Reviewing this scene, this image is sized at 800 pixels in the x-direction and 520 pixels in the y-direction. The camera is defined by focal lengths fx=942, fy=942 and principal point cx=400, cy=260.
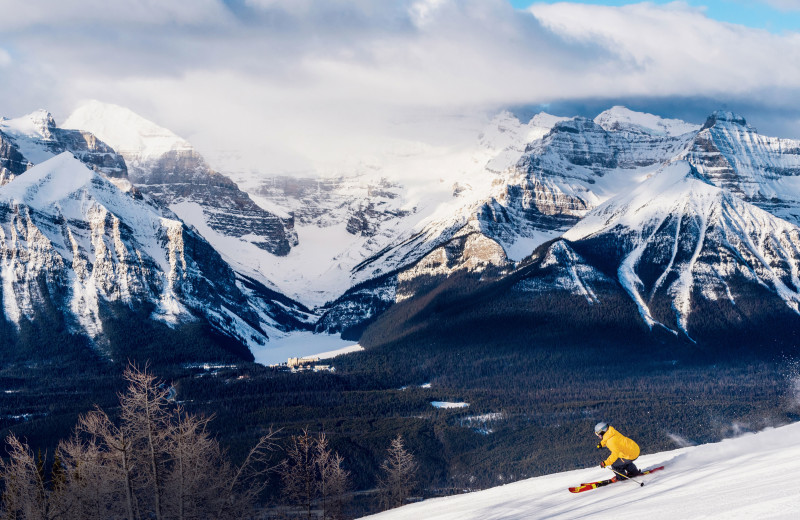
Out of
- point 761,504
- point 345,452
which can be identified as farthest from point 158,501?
point 345,452

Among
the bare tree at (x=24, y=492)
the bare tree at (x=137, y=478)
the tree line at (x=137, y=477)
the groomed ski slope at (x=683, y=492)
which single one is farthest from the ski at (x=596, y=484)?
the bare tree at (x=24, y=492)

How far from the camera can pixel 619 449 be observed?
42.2 metres

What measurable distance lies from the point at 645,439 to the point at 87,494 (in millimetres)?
111846

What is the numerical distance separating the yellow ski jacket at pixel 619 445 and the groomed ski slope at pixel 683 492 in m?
1.45

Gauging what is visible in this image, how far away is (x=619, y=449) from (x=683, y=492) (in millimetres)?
4719

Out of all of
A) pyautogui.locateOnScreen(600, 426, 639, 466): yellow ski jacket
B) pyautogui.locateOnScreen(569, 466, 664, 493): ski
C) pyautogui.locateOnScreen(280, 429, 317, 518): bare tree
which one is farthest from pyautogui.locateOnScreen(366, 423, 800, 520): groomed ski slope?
pyautogui.locateOnScreen(280, 429, 317, 518): bare tree

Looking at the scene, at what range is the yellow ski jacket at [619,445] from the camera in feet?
137

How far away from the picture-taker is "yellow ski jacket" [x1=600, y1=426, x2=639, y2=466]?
137 feet

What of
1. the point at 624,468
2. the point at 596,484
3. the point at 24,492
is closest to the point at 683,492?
the point at 624,468

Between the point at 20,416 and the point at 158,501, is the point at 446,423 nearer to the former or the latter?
the point at 20,416

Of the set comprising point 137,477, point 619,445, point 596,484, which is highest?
point 137,477

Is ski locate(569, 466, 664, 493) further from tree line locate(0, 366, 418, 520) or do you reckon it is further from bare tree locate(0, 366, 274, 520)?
bare tree locate(0, 366, 274, 520)

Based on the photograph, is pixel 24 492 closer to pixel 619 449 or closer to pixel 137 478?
pixel 137 478

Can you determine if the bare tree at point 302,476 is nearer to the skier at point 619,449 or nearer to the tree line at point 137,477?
the tree line at point 137,477
